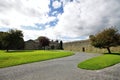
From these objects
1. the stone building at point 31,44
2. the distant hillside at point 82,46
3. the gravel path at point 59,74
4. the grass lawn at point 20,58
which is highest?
the stone building at point 31,44


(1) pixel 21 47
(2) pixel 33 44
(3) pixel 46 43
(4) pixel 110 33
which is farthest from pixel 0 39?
(4) pixel 110 33

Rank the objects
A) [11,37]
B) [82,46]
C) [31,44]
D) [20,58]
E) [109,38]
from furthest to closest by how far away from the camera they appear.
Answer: [31,44] → [11,37] → [82,46] → [109,38] → [20,58]

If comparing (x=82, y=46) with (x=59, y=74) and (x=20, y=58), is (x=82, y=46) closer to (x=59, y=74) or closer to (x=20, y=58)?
(x=20, y=58)

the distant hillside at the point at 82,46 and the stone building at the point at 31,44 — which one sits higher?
the stone building at the point at 31,44

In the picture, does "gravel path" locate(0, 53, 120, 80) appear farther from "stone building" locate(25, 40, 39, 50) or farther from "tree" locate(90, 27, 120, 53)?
"stone building" locate(25, 40, 39, 50)

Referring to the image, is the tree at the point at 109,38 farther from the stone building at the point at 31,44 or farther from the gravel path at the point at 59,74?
the stone building at the point at 31,44

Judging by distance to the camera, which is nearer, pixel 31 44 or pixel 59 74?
pixel 59 74

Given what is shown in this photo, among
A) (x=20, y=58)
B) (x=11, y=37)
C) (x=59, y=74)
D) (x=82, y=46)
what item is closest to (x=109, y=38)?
(x=82, y=46)

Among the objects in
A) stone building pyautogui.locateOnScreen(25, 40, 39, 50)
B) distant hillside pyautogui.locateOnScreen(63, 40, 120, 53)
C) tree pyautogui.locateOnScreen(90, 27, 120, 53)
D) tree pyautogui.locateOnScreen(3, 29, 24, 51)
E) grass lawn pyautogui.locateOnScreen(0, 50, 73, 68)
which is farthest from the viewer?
stone building pyautogui.locateOnScreen(25, 40, 39, 50)

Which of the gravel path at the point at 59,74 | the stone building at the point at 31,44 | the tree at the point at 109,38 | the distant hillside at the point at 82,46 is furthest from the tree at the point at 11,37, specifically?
the gravel path at the point at 59,74

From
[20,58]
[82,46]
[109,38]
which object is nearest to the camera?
[20,58]

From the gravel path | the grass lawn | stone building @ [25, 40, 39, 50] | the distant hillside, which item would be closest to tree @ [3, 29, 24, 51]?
the distant hillside

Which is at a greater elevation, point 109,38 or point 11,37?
point 11,37

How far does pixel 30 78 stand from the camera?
10781 mm
